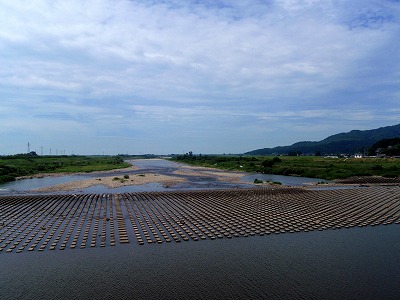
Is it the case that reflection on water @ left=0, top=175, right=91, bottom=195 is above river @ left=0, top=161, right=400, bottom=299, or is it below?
above

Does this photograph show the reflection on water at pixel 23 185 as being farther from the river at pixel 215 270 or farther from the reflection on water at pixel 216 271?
the reflection on water at pixel 216 271

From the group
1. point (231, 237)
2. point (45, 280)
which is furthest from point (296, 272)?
point (45, 280)

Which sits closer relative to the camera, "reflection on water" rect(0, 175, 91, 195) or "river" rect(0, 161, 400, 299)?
"river" rect(0, 161, 400, 299)

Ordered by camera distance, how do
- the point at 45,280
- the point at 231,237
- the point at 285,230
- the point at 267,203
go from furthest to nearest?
the point at 267,203 → the point at 285,230 → the point at 231,237 → the point at 45,280

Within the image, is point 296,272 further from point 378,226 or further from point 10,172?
point 10,172

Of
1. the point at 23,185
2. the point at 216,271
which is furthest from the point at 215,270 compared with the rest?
the point at 23,185

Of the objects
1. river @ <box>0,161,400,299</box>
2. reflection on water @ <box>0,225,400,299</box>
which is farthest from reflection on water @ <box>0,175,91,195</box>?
reflection on water @ <box>0,225,400,299</box>

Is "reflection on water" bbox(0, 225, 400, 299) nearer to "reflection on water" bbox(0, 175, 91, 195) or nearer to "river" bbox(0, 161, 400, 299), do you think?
"river" bbox(0, 161, 400, 299)

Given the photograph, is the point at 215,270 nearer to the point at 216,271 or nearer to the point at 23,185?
the point at 216,271

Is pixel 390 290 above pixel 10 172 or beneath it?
beneath
